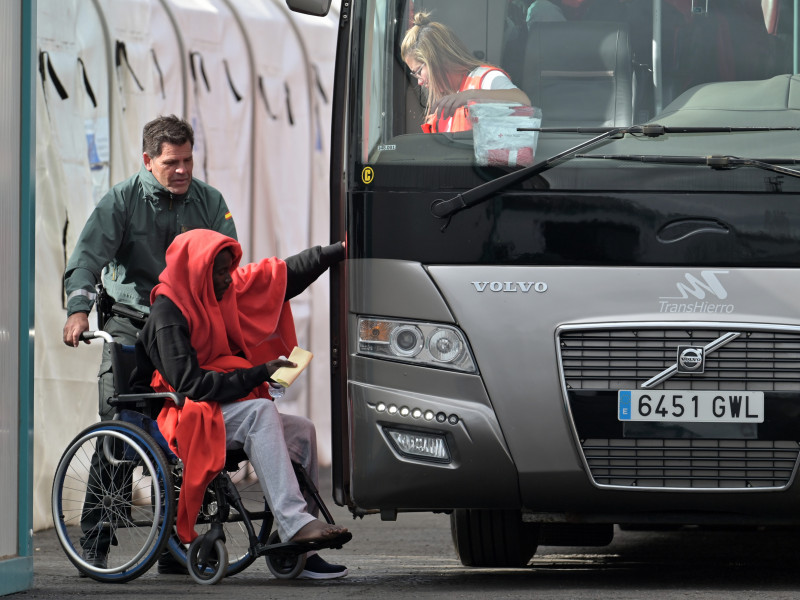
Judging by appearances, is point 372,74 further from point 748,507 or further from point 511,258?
point 748,507

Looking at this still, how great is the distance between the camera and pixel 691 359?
20.7ft

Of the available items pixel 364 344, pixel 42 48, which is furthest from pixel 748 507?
pixel 42 48

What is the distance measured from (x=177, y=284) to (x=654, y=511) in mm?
2028

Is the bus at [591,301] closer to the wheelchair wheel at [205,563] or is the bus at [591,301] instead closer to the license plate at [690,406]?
the license plate at [690,406]

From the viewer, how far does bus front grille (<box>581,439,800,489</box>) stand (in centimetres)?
630

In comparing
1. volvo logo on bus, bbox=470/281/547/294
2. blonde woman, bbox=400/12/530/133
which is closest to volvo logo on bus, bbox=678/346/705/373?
volvo logo on bus, bbox=470/281/547/294

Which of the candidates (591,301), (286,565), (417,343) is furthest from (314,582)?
(591,301)

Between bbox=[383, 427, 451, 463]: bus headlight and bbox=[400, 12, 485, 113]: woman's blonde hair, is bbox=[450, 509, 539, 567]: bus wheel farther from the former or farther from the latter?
bbox=[400, 12, 485, 113]: woman's blonde hair

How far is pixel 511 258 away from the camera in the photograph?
6363 millimetres

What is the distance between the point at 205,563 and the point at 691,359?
6.67 feet

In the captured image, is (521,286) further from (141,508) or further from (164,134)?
(164,134)

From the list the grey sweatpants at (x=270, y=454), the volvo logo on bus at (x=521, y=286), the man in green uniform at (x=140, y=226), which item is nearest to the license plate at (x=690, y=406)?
the volvo logo on bus at (x=521, y=286)

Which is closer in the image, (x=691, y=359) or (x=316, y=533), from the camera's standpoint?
(x=691, y=359)

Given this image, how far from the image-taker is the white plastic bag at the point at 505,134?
6.43m
